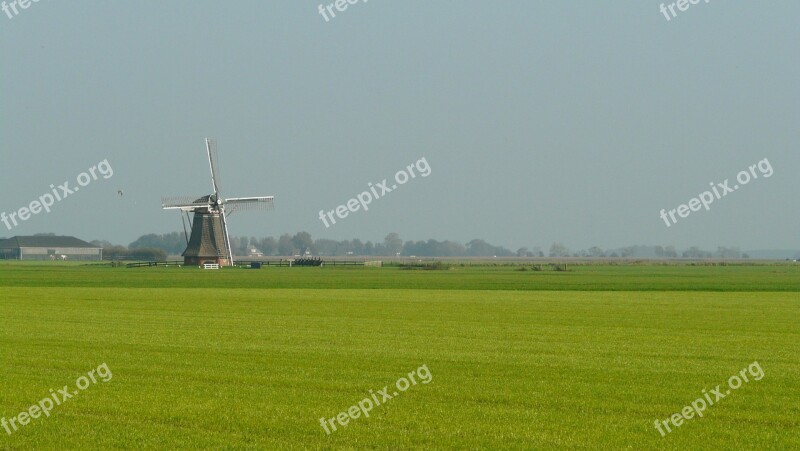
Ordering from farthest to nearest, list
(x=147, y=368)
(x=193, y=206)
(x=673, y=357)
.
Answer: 1. (x=193, y=206)
2. (x=673, y=357)
3. (x=147, y=368)

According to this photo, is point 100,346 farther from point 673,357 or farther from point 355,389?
point 673,357

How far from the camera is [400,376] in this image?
671 inches

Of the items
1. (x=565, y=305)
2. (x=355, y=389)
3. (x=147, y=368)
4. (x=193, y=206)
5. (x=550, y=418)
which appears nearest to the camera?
(x=550, y=418)

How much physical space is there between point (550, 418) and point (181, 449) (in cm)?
487

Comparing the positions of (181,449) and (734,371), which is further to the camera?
(734,371)

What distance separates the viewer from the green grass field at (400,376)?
12.3m

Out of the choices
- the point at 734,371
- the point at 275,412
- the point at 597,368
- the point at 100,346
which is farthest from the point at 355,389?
the point at 100,346

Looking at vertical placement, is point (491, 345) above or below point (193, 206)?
below

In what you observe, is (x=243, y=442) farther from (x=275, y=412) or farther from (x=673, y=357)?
(x=673, y=357)

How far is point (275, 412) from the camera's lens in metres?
13.6

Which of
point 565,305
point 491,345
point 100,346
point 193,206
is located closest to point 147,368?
point 100,346

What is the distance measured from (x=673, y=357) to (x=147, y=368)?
34.4 ft

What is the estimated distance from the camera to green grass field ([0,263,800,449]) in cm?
1226

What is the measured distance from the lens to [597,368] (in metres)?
18.3
